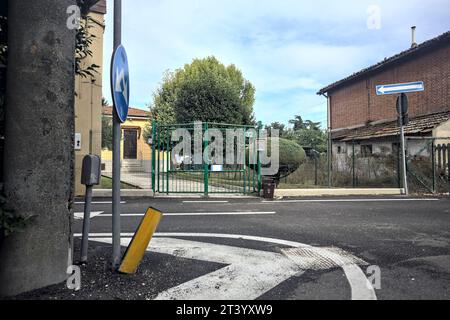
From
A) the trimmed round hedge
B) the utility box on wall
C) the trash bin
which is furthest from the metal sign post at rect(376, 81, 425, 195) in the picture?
the utility box on wall

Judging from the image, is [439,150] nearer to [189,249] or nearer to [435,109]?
[435,109]

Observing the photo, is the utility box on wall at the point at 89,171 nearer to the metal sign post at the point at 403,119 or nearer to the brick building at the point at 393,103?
the metal sign post at the point at 403,119

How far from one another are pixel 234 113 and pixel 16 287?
17054 millimetres

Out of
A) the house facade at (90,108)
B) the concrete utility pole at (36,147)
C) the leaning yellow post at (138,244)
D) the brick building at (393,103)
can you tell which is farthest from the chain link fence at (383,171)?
the concrete utility pole at (36,147)

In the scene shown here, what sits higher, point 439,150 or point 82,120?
point 82,120

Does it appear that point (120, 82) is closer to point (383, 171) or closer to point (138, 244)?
point (138, 244)

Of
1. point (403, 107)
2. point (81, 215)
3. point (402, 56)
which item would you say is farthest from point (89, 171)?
point (402, 56)

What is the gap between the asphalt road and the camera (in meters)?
3.08

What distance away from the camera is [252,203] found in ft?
30.9

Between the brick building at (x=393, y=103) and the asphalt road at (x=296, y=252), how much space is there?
25.0 ft

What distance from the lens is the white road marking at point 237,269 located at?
2.98 m

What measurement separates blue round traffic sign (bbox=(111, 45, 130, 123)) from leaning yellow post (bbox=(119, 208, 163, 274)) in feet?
3.32
